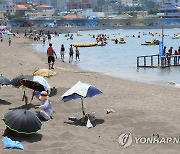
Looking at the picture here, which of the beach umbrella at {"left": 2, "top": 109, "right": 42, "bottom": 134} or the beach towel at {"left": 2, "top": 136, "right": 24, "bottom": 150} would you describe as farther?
the beach umbrella at {"left": 2, "top": 109, "right": 42, "bottom": 134}

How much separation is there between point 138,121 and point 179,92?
625 cm

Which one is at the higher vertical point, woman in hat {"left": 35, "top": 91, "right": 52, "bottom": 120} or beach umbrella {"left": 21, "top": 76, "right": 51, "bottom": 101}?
beach umbrella {"left": 21, "top": 76, "right": 51, "bottom": 101}

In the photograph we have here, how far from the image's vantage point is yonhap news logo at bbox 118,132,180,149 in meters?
9.39

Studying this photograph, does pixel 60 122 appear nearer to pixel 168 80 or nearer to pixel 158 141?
pixel 158 141

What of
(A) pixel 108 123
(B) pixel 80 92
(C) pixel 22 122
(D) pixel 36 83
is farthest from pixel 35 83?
(C) pixel 22 122

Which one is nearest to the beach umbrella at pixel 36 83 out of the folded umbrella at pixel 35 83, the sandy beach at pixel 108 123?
the folded umbrella at pixel 35 83

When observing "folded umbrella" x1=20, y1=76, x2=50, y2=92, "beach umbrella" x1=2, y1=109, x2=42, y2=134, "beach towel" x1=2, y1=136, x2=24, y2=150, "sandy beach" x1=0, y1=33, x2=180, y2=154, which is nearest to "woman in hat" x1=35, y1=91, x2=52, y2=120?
"sandy beach" x1=0, y1=33, x2=180, y2=154

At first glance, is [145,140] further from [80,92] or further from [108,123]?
[80,92]

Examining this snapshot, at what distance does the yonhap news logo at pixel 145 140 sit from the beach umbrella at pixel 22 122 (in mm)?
2106

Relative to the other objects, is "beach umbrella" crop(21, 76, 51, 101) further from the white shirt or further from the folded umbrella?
the white shirt

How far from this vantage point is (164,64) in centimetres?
3019

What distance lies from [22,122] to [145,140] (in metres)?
3.01

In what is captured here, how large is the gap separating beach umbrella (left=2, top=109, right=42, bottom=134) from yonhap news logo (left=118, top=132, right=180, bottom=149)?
211 centimetres

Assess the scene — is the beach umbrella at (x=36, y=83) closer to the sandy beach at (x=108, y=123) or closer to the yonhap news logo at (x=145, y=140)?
the sandy beach at (x=108, y=123)
